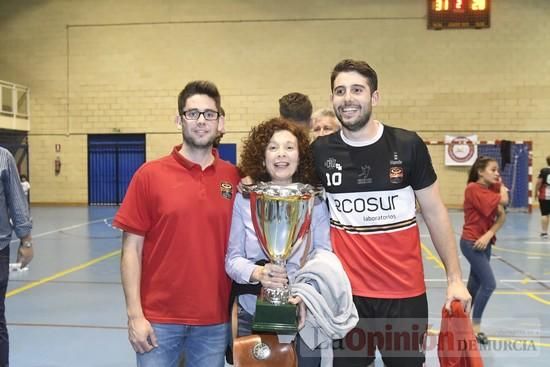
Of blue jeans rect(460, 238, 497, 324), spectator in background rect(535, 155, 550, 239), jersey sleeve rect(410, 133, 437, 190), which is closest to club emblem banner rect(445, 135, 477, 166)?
spectator in background rect(535, 155, 550, 239)

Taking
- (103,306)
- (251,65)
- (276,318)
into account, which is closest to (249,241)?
(276,318)

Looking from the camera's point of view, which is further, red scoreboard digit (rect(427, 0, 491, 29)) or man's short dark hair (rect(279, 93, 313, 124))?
red scoreboard digit (rect(427, 0, 491, 29))

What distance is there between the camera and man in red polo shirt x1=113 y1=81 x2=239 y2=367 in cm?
225

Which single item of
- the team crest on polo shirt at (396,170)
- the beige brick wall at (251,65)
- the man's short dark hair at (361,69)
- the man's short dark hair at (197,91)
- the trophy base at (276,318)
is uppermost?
the beige brick wall at (251,65)

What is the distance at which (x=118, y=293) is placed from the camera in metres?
6.16

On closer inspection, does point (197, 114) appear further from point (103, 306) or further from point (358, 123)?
point (103, 306)

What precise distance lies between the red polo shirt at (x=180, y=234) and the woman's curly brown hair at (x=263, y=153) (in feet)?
0.46

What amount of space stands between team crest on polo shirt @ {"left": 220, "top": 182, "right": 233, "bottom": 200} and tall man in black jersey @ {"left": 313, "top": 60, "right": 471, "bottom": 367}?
43 centimetres

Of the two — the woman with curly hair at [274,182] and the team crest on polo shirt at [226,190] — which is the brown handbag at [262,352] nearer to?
the woman with curly hair at [274,182]

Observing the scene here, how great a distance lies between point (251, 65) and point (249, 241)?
15.6 metres

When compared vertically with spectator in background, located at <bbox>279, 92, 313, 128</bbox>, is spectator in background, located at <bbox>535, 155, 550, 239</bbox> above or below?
below

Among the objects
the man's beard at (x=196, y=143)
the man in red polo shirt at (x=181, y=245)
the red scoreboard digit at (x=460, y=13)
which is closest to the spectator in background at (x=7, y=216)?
the man in red polo shirt at (x=181, y=245)

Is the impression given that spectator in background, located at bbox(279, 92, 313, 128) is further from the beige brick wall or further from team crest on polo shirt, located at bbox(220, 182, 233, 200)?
the beige brick wall

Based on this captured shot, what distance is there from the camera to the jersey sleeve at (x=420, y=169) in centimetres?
243
